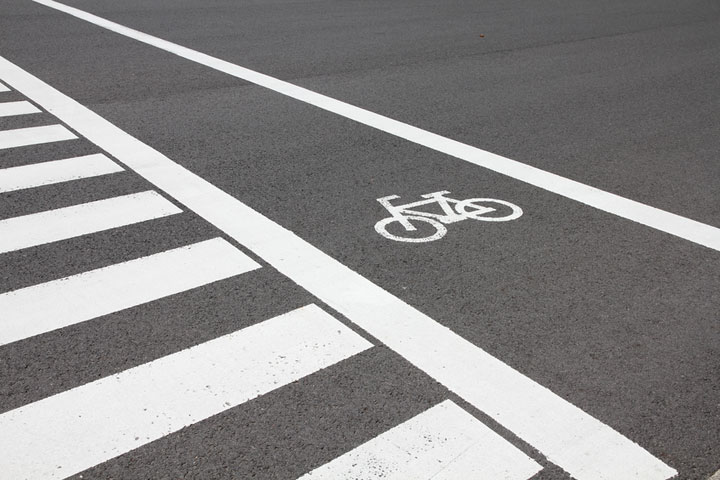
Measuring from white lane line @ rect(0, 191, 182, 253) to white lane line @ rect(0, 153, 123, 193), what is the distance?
2.09ft

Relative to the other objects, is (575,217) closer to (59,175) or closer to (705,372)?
(705,372)

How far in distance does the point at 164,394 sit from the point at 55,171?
3605mm

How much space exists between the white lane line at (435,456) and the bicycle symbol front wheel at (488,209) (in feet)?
8.81

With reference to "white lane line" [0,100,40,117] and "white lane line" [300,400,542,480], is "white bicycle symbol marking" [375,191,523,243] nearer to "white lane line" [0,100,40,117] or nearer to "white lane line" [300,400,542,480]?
"white lane line" [300,400,542,480]

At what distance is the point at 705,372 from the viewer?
4285 millimetres

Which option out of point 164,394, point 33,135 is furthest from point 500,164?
point 33,135

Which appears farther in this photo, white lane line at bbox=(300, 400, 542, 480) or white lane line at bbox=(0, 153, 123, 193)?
white lane line at bbox=(0, 153, 123, 193)

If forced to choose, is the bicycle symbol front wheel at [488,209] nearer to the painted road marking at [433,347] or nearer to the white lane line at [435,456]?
the painted road marking at [433,347]

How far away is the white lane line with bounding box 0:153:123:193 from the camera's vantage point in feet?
21.2

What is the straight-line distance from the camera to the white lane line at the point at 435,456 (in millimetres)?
3406

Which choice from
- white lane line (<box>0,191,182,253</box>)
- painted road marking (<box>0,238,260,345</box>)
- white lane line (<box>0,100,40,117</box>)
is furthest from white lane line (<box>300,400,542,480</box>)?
white lane line (<box>0,100,40,117</box>)

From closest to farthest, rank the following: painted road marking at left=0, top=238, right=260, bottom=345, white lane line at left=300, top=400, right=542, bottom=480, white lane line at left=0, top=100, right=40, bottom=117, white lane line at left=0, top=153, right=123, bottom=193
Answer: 1. white lane line at left=300, top=400, right=542, bottom=480
2. painted road marking at left=0, top=238, right=260, bottom=345
3. white lane line at left=0, top=153, right=123, bottom=193
4. white lane line at left=0, top=100, right=40, bottom=117

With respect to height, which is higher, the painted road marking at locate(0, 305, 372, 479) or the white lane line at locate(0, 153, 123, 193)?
the white lane line at locate(0, 153, 123, 193)

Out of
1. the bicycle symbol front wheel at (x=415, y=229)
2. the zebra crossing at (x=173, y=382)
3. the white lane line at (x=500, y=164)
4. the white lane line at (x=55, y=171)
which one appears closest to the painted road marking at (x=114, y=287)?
the zebra crossing at (x=173, y=382)
